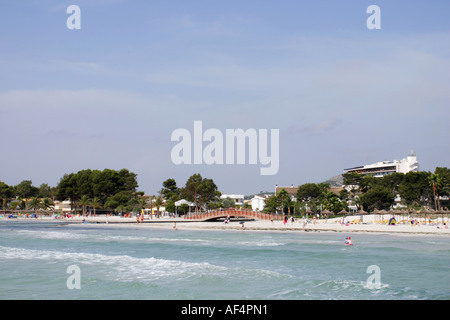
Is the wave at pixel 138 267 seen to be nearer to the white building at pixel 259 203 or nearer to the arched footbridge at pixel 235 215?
the arched footbridge at pixel 235 215

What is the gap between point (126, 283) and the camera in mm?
20094

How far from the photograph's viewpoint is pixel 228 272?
905 inches

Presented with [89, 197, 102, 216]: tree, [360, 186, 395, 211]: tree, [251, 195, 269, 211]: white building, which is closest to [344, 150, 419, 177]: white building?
[251, 195, 269, 211]: white building

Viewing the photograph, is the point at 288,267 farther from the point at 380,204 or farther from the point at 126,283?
the point at 380,204

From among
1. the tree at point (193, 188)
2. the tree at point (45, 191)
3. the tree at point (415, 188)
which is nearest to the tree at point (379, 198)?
the tree at point (415, 188)

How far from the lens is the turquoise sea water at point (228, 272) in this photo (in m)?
18.1

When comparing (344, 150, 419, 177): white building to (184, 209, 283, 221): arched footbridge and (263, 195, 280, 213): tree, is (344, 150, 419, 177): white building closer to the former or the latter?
(263, 195, 280, 213): tree

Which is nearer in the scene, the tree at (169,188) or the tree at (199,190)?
the tree at (199,190)

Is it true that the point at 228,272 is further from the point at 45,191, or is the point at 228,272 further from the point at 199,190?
the point at 45,191

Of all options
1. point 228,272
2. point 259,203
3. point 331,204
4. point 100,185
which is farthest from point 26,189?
point 228,272

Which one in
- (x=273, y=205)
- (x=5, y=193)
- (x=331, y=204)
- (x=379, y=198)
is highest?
(x=5, y=193)

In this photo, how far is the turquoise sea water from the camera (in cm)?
1808
